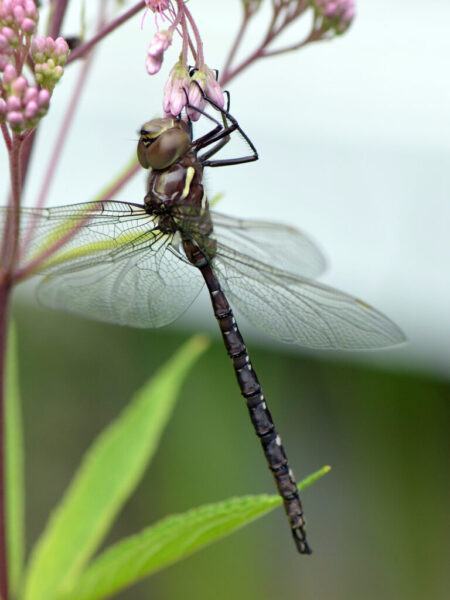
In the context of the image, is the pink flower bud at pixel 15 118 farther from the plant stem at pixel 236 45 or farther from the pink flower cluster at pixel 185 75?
the plant stem at pixel 236 45

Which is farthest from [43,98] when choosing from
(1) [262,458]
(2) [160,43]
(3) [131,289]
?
(1) [262,458]

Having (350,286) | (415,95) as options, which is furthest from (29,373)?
(415,95)

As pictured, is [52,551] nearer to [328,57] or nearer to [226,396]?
[226,396]

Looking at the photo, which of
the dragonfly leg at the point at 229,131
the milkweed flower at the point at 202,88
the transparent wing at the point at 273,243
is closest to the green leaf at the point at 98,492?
the transparent wing at the point at 273,243

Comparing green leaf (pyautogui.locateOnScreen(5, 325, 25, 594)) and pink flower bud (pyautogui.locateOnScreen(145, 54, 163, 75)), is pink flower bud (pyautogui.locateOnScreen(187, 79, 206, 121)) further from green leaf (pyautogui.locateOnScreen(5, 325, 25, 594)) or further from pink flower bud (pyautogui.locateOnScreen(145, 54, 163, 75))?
green leaf (pyautogui.locateOnScreen(5, 325, 25, 594))

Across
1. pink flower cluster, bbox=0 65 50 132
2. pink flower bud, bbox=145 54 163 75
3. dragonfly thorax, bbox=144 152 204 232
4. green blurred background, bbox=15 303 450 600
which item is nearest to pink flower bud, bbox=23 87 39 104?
pink flower cluster, bbox=0 65 50 132

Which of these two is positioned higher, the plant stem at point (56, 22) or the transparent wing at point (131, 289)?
the plant stem at point (56, 22)
